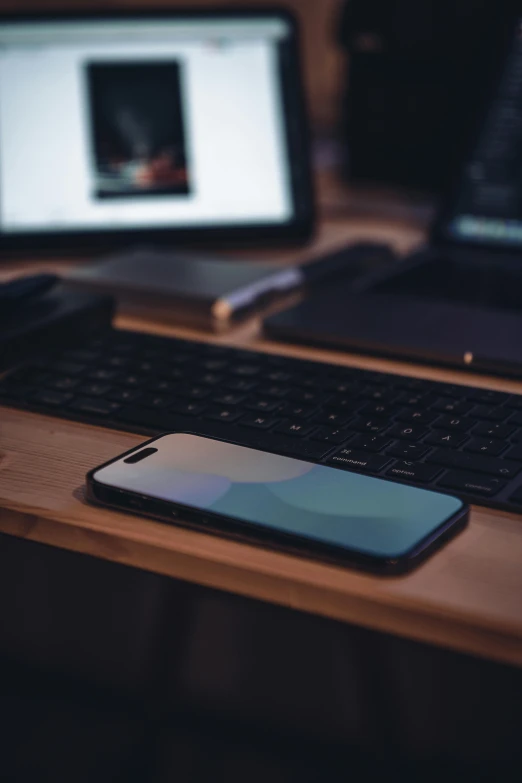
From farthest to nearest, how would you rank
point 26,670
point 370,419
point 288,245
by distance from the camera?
1. point 26,670
2. point 288,245
3. point 370,419

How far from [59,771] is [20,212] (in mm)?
569

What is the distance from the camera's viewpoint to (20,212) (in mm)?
961

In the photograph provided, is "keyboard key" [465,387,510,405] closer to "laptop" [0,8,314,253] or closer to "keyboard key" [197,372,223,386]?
"keyboard key" [197,372,223,386]

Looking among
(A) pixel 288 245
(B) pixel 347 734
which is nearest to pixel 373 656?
(B) pixel 347 734

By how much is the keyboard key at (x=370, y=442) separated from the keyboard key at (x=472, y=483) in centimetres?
5

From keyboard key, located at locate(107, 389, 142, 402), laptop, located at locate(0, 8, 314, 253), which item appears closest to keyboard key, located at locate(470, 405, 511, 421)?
keyboard key, located at locate(107, 389, 142, 402)

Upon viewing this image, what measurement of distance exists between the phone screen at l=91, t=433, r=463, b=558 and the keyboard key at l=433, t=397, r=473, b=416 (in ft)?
0.35

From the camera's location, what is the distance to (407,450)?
0.49 metres

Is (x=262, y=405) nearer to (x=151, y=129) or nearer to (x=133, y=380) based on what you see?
(x=133, y=380)

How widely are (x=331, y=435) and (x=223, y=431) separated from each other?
0.06 metres

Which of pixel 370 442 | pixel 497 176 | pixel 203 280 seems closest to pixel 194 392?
pixel 370 442

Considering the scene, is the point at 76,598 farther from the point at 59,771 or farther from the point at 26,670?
the point at 59,771

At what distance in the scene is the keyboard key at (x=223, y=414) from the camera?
1.79 feet

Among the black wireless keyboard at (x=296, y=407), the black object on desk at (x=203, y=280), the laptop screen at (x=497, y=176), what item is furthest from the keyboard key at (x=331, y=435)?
the laptop screen at (x=497, y=176)
